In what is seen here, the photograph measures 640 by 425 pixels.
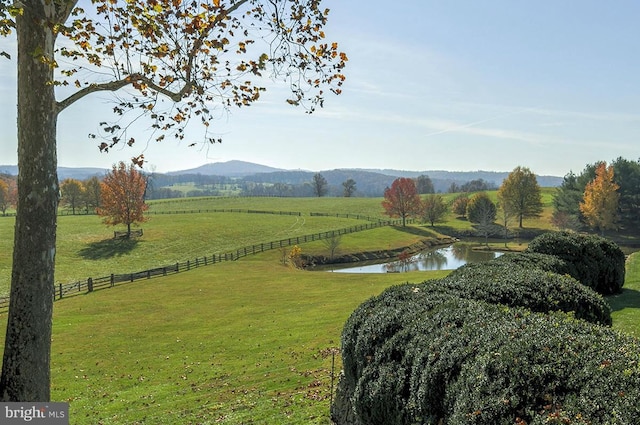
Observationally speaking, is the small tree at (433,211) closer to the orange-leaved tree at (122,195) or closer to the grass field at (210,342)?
the grass field at (210,342)

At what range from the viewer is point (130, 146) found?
23.9 feet

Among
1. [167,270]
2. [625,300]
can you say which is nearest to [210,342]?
[625,300]

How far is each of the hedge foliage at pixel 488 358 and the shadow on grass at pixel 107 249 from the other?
49779 mm

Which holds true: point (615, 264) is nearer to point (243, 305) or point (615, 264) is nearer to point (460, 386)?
point (460, 386)

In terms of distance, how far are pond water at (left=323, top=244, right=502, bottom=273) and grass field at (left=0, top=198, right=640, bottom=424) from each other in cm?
1168

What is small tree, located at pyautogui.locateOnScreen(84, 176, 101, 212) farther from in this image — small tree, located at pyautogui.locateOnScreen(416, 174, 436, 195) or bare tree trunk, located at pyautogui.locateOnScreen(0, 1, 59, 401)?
small tree, located at pyautogui.locateOnScreen(416, 174, 436, 195)

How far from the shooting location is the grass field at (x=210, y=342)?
41.3 ft

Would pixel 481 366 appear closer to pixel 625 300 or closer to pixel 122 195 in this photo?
pixel 625 300

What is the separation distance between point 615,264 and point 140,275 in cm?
3877

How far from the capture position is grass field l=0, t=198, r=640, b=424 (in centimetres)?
1259

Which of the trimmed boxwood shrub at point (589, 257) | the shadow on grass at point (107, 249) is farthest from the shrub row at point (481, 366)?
the shadow on grass at point (107, 249)

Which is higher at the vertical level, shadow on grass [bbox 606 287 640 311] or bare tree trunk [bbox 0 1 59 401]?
bare tree trunk [bbox 0 1 59 401]

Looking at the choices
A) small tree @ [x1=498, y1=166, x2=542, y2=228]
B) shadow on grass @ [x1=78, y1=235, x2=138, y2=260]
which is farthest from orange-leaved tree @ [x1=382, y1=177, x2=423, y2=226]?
shadow on grass @ [x1=78, y1=235, x2=138, y2=260]

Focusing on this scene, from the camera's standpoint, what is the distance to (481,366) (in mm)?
5898
